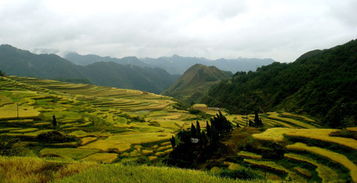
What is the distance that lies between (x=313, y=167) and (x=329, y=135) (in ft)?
40.8

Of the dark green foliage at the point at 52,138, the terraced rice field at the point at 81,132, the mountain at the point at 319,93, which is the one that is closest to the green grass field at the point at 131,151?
the terraced rice field at the point at 81,132

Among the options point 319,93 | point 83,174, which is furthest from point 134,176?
point 319,93

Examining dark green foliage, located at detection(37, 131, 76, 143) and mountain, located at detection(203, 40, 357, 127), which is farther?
mountain, located at detection(203, 40, 357, 127)

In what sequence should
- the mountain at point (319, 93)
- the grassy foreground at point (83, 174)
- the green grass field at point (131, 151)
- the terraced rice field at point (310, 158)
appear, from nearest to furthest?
the grassy foreground at point (83, 174)
the green grass field at point (131, 151)
the terraced rice field at point (310, 158)
the mountain at point (319, 93)

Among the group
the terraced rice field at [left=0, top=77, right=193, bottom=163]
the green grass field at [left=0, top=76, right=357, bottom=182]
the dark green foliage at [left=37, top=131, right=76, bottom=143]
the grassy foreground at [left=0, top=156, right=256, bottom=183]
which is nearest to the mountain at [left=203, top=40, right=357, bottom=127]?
the green grass field at [left=0, top=76, right=357, bottom=182]

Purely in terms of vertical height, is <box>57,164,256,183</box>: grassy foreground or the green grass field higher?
<box>57,164,256,183</box>: grassy foreground

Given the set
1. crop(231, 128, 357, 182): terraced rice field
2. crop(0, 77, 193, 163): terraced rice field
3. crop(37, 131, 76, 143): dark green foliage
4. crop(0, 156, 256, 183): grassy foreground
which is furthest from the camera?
crop(37, 131, 76, 143): dark green foliage

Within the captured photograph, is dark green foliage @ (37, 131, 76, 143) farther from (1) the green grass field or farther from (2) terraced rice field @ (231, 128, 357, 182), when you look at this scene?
(2) terraced rice field @ (231, 128, 357, 182)

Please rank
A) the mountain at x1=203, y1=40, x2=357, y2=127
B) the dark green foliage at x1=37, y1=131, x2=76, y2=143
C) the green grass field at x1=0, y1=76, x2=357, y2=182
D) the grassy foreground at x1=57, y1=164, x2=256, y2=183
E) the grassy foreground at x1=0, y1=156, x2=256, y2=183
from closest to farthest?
the grassy foreground at x1=57, y1=164, x2=256, y2=183, the grassy foreground at x1=0, y1=156, x2=256, y2=183, the green grass field at x1=0, y1=76, x2=357, y2=182, the dark green foliage at x1=37, y1=131, x2=76, y2=143, the mountain at x1=203, y1=40, x2=357, y2=127

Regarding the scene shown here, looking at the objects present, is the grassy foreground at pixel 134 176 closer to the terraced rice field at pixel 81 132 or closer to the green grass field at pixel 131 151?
the green grass field at pixel 131 151

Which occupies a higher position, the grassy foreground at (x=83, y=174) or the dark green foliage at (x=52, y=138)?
the grassy foreground at (x=83, y=174)

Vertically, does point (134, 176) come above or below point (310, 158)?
above

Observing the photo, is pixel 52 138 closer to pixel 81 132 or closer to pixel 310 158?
pixel 81 132

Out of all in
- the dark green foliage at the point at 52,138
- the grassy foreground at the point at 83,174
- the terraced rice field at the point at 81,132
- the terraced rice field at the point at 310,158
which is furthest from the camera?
the dark green foliage at the point at 52,138
